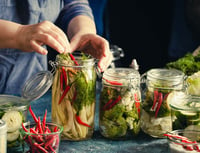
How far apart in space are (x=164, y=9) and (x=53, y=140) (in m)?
3.05

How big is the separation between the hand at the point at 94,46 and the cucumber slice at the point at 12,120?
46 centimetres

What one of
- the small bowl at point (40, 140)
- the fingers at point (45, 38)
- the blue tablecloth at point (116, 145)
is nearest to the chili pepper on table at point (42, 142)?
the small bowl at point (40, 140)

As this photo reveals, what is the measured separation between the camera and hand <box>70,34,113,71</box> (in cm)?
168

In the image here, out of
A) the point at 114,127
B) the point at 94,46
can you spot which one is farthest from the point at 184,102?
the point at 94,46

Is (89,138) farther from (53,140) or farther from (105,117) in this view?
(53,140)

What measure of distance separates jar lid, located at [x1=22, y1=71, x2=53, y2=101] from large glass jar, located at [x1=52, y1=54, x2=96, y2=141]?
0.10 ft

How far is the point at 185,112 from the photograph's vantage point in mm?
1383

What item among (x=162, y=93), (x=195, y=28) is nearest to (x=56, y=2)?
(x=162, y=93)

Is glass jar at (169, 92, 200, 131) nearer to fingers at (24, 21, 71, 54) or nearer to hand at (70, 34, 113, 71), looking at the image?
hand at (70, 34, 113, 71)

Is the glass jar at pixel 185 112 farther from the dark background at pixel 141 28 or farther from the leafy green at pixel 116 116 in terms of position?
the dark background at pixel 141 28

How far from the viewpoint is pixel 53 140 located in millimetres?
1249

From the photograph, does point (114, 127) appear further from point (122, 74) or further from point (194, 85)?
point (194, 85)

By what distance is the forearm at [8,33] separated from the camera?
170cm

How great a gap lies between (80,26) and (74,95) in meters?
0.65
